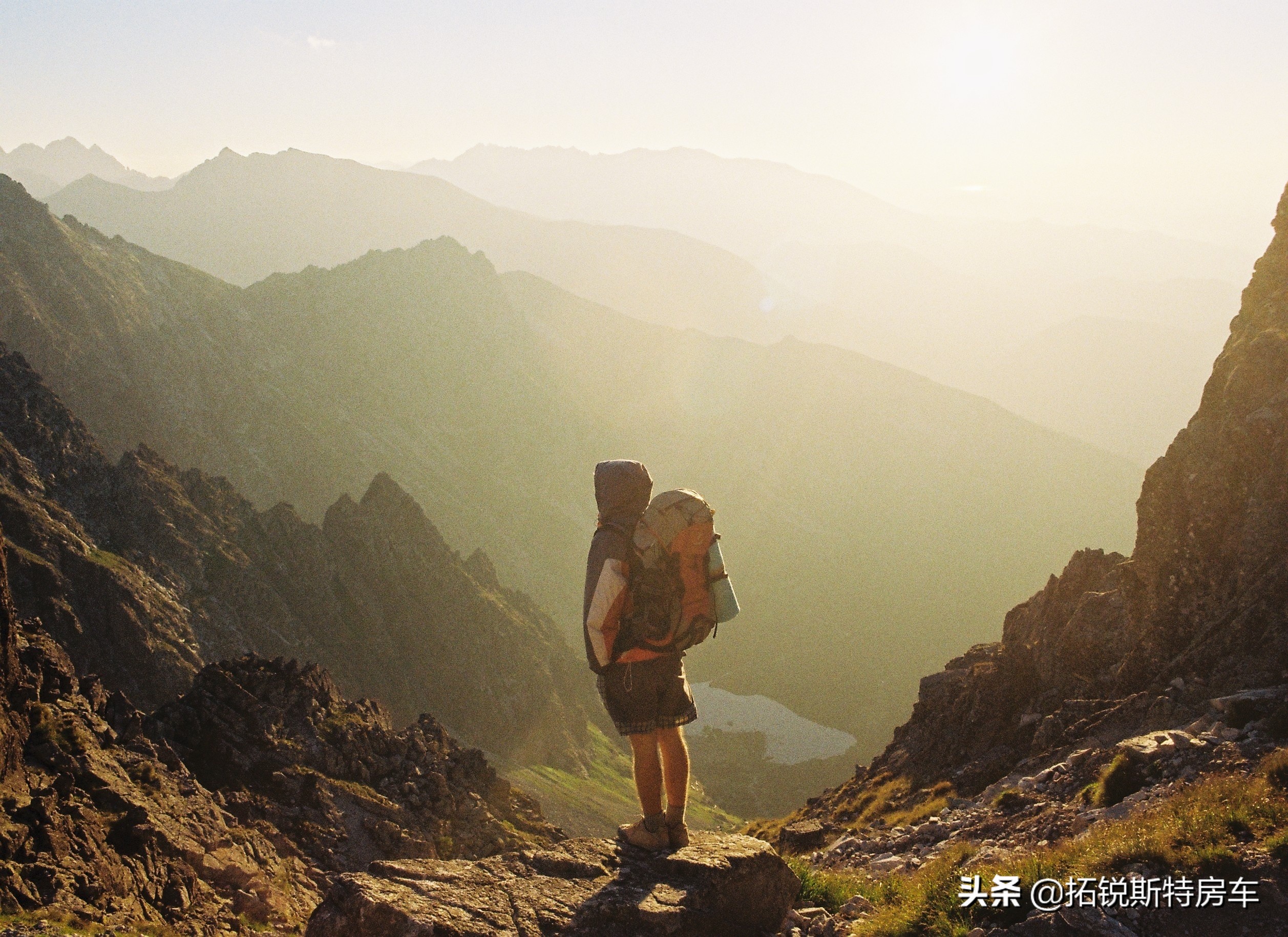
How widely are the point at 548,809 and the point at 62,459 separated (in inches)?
2418

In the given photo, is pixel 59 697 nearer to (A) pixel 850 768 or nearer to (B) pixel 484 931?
(B) pixel 484 931

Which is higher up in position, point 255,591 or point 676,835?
point 676,835

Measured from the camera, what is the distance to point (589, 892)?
823 cm

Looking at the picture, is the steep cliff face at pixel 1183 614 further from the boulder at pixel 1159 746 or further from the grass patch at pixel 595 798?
the grass patch at pixel 595 798

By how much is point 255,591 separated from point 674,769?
98.4 m

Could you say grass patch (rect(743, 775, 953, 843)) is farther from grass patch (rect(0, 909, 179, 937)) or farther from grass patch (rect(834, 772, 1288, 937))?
grass patch (rect(0, 909, 179, 937))

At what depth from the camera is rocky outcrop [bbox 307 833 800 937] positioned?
7328mm

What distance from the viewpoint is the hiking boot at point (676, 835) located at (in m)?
9.23

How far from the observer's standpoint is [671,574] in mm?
8617

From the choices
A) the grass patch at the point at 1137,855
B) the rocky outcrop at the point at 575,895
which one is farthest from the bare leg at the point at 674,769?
the grass patch at the point at 1137,855

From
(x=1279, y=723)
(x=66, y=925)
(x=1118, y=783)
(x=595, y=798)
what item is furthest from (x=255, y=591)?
(x=1279, y=723)

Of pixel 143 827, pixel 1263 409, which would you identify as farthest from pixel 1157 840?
pixel 1263 409

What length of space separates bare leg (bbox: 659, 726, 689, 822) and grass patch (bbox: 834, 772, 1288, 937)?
2169mm

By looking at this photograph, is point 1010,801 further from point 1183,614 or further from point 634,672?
point 634,672
